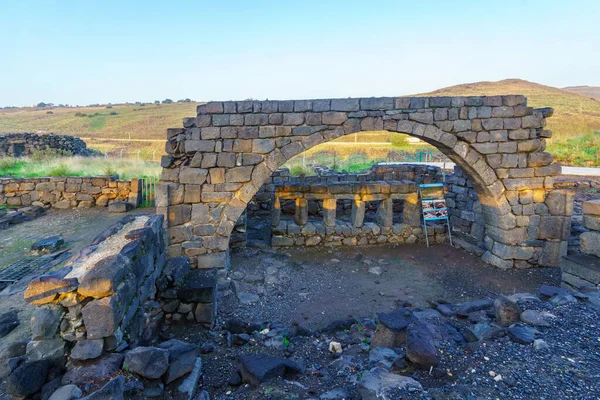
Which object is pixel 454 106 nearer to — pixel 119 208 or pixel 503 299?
pixel 503 299

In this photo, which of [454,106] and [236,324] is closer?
[236,324]

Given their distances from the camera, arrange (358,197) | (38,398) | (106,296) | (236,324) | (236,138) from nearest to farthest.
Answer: (38,398)
(106,296)
(236,324)
(236,138)
(358,197)

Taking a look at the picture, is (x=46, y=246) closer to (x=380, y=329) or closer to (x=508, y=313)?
(x=380, y=329)

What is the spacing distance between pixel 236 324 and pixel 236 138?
12.5ft

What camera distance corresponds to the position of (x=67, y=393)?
108 inches

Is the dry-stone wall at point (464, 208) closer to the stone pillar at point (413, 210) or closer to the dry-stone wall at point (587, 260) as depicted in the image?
the stone pillar at point (413, 210)

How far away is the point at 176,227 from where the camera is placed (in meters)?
7.49

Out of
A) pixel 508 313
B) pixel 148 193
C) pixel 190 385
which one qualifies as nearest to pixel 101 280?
pixel 190 385

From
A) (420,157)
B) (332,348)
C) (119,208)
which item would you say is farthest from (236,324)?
(420,157)

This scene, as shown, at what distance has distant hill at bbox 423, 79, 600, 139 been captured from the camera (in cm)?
3444

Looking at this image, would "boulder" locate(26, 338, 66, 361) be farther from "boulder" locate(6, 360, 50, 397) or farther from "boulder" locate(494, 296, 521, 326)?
"boulder" locate(494, 296, 521, 326)

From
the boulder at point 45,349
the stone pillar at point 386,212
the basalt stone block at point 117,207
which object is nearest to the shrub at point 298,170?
the stone pillar at point 386,212

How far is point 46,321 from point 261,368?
198 centimetres

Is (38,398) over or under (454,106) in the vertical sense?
under
